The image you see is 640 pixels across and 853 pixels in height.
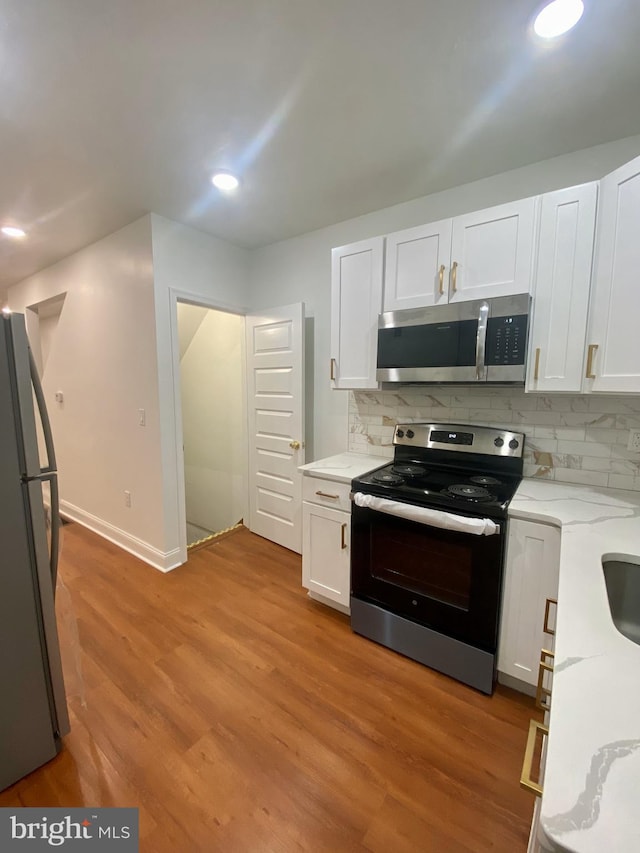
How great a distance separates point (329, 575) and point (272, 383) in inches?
62.9

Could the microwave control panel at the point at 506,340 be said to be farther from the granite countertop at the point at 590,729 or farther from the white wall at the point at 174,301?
the white wall at the point at 174,301

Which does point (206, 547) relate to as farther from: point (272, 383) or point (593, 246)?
point (593, 246)

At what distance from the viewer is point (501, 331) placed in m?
1.73

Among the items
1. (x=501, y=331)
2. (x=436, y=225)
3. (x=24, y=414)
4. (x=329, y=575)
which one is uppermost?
(x=436, y=225)

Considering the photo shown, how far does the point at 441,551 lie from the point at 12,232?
379 centimetres

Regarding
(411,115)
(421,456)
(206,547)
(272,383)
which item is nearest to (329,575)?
(421,456)

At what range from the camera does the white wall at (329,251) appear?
1.85 metres

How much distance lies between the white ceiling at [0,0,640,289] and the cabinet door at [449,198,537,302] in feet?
1.20

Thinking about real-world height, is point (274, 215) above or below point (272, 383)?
above

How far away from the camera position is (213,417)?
3887mm

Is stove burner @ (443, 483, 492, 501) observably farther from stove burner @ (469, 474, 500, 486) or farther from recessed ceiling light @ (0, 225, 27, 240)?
recessed ceiling light @ (0, 225, 27, 240)

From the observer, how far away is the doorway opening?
3.60 metres

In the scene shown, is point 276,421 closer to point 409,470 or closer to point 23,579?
point 409,470
